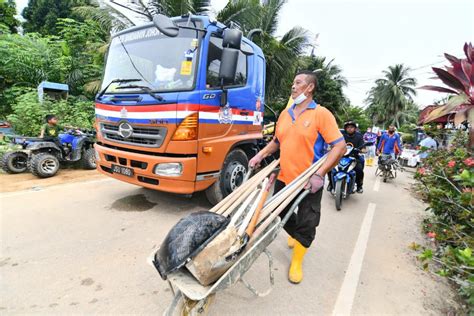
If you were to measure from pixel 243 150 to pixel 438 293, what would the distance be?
302 cm

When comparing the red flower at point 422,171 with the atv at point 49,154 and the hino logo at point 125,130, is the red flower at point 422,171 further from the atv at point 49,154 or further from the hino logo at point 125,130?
the atv at point 49,154

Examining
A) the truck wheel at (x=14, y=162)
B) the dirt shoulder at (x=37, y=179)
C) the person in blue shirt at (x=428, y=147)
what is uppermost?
the person in blue shirt at (x=428, y=147)

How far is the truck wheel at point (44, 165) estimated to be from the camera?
17.2 ft

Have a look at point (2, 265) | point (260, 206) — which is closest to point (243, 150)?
point (260, 206)

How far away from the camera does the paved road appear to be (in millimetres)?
2090

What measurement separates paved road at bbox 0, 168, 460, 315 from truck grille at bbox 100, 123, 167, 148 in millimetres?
1066

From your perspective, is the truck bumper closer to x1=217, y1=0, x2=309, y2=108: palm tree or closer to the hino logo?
the hino logo

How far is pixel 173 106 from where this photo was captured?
314 centimetres

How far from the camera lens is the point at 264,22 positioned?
1243cm

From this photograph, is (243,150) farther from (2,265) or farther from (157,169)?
(2,265)

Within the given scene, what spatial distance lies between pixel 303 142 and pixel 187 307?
5.21ft

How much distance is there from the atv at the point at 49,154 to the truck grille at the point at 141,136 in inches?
107

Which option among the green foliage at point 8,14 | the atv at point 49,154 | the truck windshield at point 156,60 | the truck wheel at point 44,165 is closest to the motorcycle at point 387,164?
the truck windshield at point 156,60

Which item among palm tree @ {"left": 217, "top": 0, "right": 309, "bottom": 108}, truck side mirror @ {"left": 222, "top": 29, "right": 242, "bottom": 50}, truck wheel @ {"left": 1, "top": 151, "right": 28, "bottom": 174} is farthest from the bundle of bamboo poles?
palm tree @ {"left": 217, "top": 0, "right": 309, "bottom": 108}
